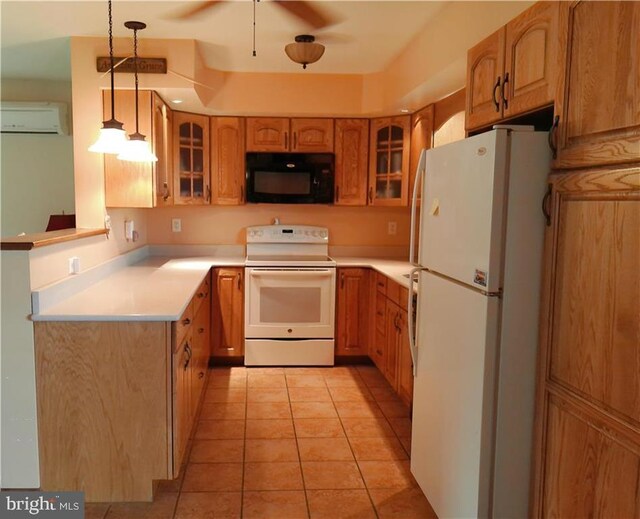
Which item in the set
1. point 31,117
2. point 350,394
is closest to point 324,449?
point 350,394

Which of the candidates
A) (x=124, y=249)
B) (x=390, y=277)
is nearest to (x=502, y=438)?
(x=390, y=277)

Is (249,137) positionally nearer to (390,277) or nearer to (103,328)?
(390,277)

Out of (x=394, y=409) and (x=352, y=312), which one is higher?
(x=352, y=312)

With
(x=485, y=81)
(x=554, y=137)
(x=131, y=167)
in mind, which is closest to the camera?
(x=554, y=137)

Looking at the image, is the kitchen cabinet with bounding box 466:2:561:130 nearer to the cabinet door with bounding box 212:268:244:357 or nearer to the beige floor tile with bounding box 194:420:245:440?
the beige floor tile with bounding box 194:420:245:440

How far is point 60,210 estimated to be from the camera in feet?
15.1

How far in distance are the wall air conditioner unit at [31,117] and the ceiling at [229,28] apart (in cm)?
41

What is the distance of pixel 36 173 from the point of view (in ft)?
14.9

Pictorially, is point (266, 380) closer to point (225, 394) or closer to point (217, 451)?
point (225, 394)

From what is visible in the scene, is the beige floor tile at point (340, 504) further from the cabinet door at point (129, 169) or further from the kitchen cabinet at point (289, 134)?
the kitchen cabinet at point (289, 134)

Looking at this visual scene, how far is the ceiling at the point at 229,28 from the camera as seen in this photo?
2764 millimetres

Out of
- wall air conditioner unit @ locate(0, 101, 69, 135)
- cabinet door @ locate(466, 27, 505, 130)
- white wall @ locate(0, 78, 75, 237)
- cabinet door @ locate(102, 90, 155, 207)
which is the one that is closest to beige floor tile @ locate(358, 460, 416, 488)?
cabinet door @ locate(466, 27, 505, 130)

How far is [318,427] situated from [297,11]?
2432mm

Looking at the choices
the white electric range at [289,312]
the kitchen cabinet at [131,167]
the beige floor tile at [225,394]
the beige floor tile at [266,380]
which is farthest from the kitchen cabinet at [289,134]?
the beige floor tile at [225,394]
